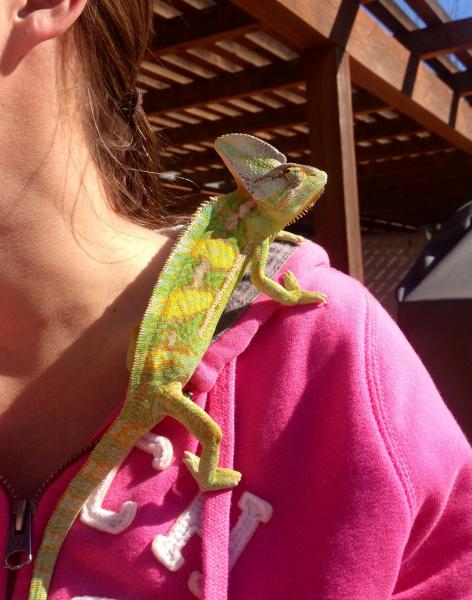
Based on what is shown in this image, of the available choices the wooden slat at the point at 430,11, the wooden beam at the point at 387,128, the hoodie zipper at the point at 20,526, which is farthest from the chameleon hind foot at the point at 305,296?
the wooden beam at the point at 387,128

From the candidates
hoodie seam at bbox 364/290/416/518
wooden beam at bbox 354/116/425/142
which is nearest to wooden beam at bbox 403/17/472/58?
wooden beam at bbox 354/116/425/142

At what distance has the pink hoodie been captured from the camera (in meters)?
1.00

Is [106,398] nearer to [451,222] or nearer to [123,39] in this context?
[123,39]

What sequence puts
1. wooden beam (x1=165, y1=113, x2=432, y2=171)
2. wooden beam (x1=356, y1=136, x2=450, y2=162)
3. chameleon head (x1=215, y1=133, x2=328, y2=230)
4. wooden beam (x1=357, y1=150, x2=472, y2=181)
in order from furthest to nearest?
wooden beam (x1=357, y1=150, x2=472, y2=181)
wooden beam (x1=356, y1=136, x2=450, y2=162)
wooden beam (x1=165, y1=113, x2=432, y2=171)
chameleon head (x1=215, y1=133, x2=328, y2=230)

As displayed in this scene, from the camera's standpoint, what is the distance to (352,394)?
3.48 ft

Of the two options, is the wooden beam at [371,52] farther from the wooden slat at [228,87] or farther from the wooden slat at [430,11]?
the wooden slat at [228,87]

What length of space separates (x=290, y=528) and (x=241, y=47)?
143 inches

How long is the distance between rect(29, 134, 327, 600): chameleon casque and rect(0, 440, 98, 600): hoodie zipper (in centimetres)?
4

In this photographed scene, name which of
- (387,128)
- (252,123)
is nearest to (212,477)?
(252,123)

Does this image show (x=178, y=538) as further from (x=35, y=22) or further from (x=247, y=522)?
(x=35, y=22)

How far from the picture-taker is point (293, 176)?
1306mm

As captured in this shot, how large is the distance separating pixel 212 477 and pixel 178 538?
0.11 meters

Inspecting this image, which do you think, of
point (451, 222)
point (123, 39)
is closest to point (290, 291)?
point (123, 39)

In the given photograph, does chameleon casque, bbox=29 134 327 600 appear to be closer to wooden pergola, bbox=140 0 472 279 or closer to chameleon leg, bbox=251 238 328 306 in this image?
chameleon leg, bbox=251 238 328 306
